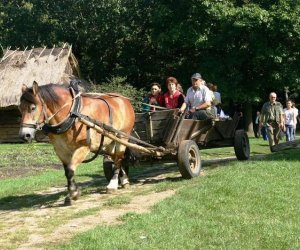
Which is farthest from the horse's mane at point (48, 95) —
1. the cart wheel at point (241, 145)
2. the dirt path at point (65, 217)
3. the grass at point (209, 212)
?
the cart wheel at point (241, 145)

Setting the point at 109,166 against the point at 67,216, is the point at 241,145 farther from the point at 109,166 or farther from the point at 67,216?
the point at 67,216

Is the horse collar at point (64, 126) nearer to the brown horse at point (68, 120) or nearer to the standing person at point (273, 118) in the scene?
the brown horse at point (68, 120)

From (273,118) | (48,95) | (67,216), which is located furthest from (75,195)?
(273,118)

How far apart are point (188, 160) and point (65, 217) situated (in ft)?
9.65

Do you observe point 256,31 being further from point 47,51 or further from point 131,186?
point 131,186

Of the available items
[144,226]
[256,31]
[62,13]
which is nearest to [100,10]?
[62,13]

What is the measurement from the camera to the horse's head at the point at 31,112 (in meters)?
6.98

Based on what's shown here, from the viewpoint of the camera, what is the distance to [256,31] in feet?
88.3

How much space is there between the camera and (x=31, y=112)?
710 cm

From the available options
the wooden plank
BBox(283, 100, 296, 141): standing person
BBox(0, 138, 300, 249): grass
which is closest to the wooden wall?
BBox(283, 100, 296, 141): standing person

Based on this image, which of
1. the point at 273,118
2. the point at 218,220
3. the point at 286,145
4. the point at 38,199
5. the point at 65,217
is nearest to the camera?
the point at 218,220

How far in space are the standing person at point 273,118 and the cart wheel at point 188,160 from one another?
16.9ft

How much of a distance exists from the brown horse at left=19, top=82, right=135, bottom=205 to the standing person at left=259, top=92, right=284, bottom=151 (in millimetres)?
6372

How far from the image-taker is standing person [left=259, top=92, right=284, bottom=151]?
45.2 feet
